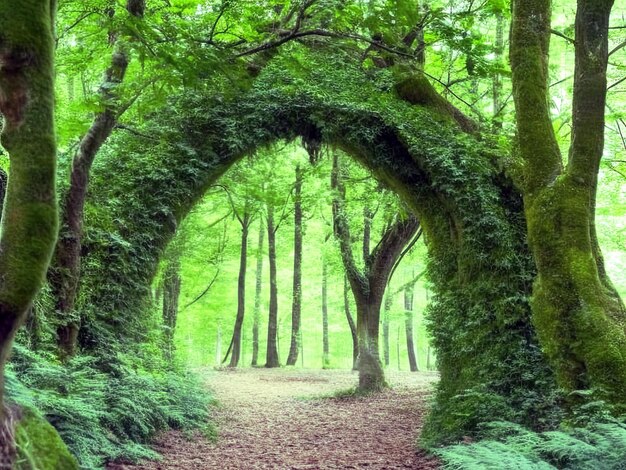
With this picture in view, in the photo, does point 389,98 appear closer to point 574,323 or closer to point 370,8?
point 370,8

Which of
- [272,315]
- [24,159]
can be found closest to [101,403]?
[24,159]

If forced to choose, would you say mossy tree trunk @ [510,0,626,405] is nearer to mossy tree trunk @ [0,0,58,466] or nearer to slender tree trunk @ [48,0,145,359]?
slender tree trunk @ [48,0,145,359]

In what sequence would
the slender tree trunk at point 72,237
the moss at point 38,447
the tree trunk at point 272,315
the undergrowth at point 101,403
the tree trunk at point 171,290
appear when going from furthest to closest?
the tree trunk at point 272,315
the tree trunk at point 171,290
the slender tree trunk at point 72,237
the undergrowth at point 101,403
the moss at point 38,447

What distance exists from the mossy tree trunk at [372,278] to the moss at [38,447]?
387 inches

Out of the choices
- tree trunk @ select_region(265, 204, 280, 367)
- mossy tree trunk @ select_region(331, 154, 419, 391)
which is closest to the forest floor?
mossy tree trunk @ select_region(331, 154, 419, 391)

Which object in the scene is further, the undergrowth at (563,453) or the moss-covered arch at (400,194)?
the moss-covered arch at (400,194)

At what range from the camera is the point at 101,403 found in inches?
231

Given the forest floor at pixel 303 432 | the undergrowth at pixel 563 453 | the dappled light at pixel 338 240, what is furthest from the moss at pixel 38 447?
the undergrowth at pixel 563 453

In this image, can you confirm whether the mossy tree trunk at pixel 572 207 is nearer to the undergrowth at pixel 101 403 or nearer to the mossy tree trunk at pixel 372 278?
the undergrowth at pixel 101 403

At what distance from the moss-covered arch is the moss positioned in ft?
13.4

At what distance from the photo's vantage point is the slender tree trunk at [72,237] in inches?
251

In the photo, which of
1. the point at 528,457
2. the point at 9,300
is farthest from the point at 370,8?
the point at 528,457

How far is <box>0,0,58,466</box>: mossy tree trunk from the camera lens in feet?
8.83

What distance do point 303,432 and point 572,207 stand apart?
18.1 feet
